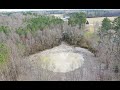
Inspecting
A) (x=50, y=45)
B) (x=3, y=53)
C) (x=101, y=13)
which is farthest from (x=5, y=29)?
(x=101, y=13)

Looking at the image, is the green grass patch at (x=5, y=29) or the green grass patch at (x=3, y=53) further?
the green grass patch at (x=5, y=29)

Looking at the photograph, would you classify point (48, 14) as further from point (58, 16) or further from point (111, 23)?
A: point (111, 23)

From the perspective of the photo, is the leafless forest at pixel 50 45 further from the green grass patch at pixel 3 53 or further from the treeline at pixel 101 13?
the treeline at pixel 101 13

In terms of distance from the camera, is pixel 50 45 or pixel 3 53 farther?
pixel 50 45

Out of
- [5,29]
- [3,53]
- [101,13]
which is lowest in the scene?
[3,53]

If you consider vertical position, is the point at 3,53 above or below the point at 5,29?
below

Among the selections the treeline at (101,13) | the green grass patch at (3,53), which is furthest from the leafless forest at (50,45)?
the treeline at (101,13)

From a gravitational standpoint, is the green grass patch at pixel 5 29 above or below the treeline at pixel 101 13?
below

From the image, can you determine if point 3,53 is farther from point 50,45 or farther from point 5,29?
point 50,45

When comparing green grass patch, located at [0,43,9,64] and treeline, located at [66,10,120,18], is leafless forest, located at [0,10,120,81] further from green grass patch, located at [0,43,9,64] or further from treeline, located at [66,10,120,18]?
treeline, located at [66,10,120,18]

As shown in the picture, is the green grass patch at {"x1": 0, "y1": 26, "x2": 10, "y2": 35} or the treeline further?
the green grass patch at {"x1": 0, "y1": 26, "x2": 10, "y2": 35}

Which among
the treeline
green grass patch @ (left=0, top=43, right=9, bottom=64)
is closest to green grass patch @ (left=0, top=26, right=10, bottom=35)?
green grass patch @ (left=0, top=43, right=9, bottom=64)
